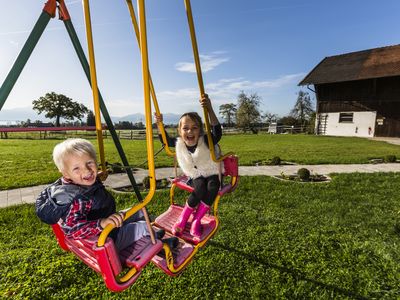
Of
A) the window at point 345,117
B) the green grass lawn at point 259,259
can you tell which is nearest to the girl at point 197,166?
the green grass lawn at point 259,259

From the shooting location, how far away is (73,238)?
7.00 feet

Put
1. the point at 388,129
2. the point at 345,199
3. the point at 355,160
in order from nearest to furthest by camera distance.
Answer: the point at 345,199
the point at 355,160
the point at 388,129

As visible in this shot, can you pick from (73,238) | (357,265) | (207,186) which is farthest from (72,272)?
(357,265)

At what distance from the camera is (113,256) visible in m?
1.84

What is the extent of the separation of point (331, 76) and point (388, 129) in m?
7.75

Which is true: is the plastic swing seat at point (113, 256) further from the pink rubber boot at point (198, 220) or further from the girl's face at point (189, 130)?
the girl's face at point (189, 130)

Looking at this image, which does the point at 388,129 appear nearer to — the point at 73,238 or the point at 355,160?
the point at 355,160

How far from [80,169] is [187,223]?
1776mm

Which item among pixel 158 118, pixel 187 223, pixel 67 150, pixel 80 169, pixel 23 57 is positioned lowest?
pixel 187 223

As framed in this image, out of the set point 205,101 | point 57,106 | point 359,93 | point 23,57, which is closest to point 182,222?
point 205,101

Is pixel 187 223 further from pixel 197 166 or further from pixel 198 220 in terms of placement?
pixel 197 166

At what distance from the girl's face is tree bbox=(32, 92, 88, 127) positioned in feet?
196

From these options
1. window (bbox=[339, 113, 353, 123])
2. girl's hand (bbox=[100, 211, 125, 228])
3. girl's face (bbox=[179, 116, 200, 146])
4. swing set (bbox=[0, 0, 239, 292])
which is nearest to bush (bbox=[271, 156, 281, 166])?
girl's face (bbox=[179, 116, 200, 146])

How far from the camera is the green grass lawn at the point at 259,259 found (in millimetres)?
2838
